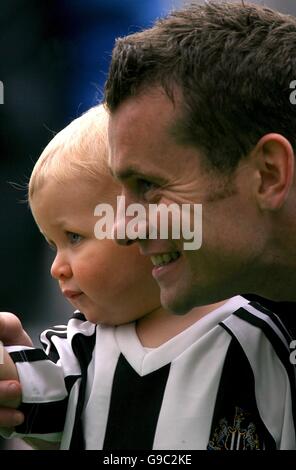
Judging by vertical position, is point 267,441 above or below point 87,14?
below

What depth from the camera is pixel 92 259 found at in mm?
1664

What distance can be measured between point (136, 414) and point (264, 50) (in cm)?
66

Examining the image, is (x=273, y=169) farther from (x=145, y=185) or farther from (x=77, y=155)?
(x=77, y=155)

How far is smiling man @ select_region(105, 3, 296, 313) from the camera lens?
148cm

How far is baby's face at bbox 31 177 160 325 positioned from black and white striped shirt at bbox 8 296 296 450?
0.06 meters

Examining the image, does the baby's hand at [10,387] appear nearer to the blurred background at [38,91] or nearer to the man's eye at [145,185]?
the man's eye at [145,185]

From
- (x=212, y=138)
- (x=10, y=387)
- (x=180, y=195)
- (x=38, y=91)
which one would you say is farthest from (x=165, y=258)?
(x=38, y=91)

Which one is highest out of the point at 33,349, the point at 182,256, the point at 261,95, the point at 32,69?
the point at 32,69

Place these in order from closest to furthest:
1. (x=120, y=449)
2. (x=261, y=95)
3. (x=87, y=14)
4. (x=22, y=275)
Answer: (x=261, y=95), (x=120, y=449), (x=22, y=275), (x=87, y=14)

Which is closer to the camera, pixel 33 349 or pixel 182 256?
pixel 182 256

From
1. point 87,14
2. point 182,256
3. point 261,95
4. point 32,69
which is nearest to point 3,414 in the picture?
point 182,256

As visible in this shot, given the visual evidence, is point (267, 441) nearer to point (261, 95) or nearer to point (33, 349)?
point (33, 349)

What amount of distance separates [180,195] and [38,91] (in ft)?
5.52

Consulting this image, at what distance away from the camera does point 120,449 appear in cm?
160
